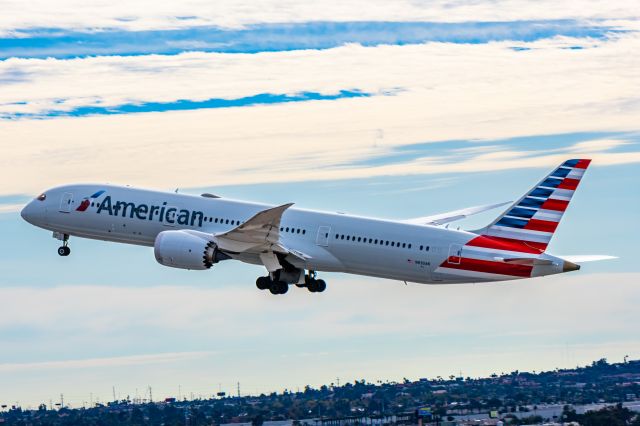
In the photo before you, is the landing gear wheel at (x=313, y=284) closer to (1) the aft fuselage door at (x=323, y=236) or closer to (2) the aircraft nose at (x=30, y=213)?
(1) the aft fuselage door at (x=323, y=236)

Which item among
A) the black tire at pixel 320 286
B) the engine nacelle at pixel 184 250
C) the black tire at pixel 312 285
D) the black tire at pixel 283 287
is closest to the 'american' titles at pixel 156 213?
the engine nacelle at pixel 184 250

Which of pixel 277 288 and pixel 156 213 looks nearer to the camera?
pixel 156 213

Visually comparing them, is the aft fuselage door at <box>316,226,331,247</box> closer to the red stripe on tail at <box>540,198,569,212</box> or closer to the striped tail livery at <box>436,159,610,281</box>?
the striped tail livery at <box>436,159,610,281</box>

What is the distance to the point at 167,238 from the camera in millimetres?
95688

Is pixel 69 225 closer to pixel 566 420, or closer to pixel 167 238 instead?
pixel 167 238

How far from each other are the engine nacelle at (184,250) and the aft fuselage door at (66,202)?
906 centimetres

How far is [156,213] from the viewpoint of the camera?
9850 cm

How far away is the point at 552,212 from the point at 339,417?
79915mm

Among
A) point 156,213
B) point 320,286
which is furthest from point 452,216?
point 156,213

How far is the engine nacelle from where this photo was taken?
95.6 metres

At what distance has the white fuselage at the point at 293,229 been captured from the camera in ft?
307

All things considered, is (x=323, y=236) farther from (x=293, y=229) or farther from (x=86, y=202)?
(x=86, y=202)

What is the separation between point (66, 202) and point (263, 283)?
15.4 meters

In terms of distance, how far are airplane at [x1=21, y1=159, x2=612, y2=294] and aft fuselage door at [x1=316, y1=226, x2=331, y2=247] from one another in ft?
0.22
